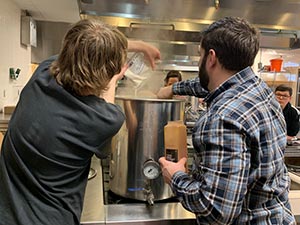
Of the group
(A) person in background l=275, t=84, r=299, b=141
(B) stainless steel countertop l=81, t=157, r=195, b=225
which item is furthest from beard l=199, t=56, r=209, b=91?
(A) person in background l=275, t=84, r=299, b=141

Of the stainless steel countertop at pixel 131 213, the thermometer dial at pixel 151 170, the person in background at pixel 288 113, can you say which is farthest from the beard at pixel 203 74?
the person in background at pixel 288 113

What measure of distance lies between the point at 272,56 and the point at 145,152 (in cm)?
477

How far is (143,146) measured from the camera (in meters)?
1.05

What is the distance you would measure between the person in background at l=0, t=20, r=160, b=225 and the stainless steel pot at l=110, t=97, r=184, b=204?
234 mm

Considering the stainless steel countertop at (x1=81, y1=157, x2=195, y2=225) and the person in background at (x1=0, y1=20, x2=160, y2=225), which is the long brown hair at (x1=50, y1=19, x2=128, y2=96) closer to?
the person in background at (x1=0, y1=20, x2=160, y2=225)

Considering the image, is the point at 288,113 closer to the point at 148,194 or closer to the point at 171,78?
the point at 171,78

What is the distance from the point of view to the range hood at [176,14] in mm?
1354

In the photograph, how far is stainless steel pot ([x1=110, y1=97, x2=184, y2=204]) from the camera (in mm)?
1031

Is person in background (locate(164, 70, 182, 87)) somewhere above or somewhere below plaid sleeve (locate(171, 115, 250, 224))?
above

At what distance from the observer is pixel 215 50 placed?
0.82m

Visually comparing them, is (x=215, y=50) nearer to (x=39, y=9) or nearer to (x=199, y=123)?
(x=199, y=123)

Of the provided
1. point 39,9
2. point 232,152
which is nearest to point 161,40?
point 232,152

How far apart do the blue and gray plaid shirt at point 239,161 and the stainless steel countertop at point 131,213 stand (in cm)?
16

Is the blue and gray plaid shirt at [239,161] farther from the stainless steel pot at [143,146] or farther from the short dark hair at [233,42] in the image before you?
the stainless steel pot at [143,146]
